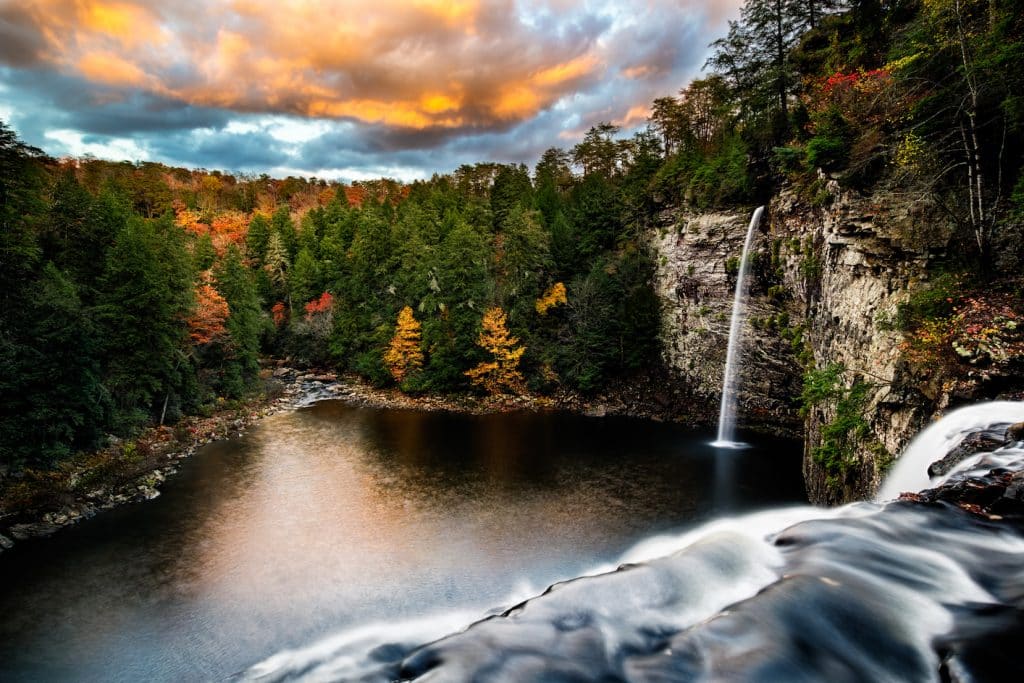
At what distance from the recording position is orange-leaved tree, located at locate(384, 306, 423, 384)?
37.0 m

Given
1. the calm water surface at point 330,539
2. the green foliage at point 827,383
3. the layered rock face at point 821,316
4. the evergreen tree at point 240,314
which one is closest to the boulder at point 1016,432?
the layered rock face at point 821,316

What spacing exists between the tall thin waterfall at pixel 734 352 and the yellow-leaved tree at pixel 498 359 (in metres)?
13.5

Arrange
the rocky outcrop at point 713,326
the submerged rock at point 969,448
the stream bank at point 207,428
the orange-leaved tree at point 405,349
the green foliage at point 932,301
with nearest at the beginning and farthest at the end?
the submerged rock at point 969,448 → the green foliage at point 932,301 → the stream bank at point 207,428 → the rocky outcrop at point 713,326 → the orange-leaved tree at point 405,349

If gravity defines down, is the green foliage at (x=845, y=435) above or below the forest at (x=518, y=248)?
below

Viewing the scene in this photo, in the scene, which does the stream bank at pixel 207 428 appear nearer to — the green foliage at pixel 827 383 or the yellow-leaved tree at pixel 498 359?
the yellow-leaved tree at pixel 498 359

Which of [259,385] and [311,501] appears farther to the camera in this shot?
[259,385]

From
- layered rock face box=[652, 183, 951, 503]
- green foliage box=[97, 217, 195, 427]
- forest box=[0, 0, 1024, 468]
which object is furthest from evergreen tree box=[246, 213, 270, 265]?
layered rock face box=[652, 183, 951, 503]

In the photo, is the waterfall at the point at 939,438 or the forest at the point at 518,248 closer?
the waterfall at the point at 939,438

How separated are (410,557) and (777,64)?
28684 millimetres

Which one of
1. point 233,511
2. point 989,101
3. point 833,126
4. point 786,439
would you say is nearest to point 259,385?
point 233,511

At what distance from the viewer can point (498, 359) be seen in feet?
112

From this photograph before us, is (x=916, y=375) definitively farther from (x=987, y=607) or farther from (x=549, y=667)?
(x=549, y=667)

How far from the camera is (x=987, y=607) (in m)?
4.48

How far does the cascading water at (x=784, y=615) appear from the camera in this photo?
4012mm
